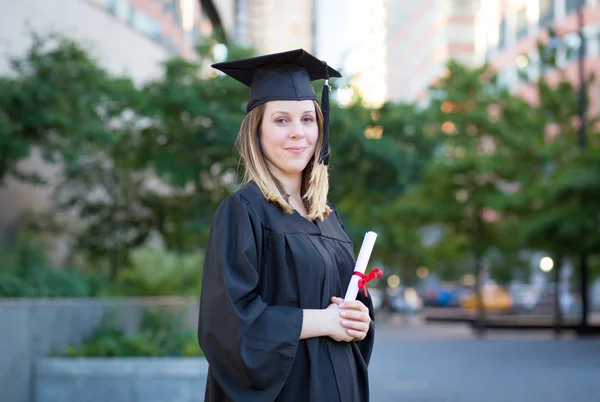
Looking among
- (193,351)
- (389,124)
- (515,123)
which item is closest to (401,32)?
(515,123)

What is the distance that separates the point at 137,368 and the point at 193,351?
87cm

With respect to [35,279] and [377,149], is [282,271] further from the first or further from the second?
[377,149]

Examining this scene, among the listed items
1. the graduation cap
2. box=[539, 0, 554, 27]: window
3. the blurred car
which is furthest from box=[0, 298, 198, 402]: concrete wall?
box=[539, 0, 554, 27]: window

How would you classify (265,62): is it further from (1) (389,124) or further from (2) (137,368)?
(1) (389,124)

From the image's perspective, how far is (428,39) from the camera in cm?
10306

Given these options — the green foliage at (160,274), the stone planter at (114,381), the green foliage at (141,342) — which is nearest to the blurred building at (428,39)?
the green foliage at (160,274)

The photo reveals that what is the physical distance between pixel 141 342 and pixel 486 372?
7.15 m

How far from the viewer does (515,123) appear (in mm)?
28922

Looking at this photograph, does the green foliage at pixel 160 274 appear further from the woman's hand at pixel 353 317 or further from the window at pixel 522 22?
the window at pixel 522 22

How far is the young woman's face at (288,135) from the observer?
3.38 metres

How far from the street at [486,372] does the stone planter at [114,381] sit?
2933 mm

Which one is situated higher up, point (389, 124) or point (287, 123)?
point (389, 124)

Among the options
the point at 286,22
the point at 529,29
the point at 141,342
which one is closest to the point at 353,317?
the point at 141,342

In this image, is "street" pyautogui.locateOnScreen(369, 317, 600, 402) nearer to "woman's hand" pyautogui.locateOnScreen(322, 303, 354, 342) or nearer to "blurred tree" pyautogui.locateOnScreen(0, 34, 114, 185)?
"blurred tree" pyautogui.locateOnScreen(0, 34, 114, 185)
